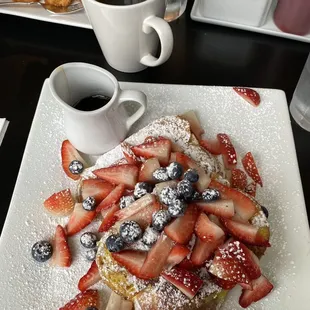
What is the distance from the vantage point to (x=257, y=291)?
1.05 m

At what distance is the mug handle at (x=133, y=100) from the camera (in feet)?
→ 3.81

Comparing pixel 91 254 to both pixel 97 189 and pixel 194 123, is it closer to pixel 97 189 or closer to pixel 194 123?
pixel 97 189

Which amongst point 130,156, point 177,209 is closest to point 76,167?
point 130,156

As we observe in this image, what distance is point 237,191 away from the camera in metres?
1.09

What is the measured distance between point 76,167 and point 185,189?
373mm

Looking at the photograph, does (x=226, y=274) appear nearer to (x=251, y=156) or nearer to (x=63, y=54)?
(x=251, y=156)

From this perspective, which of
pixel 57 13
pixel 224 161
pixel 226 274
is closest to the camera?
pixel 226 274

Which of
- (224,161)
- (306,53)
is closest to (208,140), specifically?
(224,161)

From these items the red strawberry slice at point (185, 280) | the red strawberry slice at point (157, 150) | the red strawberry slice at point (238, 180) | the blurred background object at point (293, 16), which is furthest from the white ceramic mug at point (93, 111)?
the blurred background object at point (293, 16)

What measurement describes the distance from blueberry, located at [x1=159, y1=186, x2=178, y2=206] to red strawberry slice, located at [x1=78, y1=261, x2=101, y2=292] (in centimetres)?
26

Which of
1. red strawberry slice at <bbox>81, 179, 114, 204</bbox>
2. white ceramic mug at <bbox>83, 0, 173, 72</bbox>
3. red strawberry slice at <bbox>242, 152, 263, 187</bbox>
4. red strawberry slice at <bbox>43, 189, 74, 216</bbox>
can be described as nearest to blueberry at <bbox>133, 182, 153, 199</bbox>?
red strawberry slice at <bbox>81, 179, 114, 204</bbox>

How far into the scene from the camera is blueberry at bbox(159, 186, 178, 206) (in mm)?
994

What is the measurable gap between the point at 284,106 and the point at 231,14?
0.44m

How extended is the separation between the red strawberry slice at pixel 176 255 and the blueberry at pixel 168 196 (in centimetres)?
10
